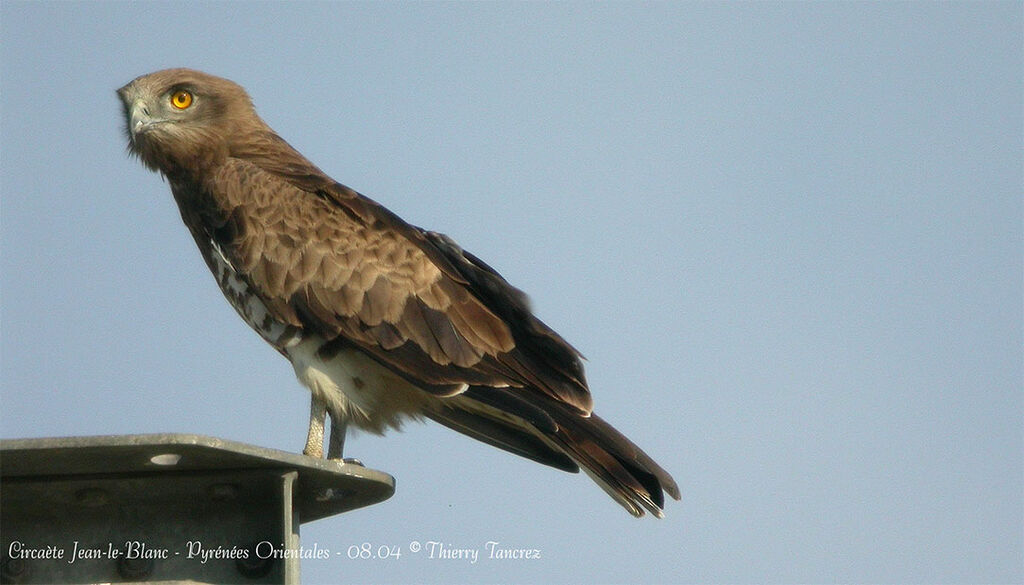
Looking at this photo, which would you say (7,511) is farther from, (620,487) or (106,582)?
(620,487)

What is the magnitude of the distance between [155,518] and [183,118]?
4448 millimetres

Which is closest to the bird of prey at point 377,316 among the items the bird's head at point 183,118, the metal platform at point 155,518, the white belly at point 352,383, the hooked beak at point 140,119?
the white belly at point 352,383

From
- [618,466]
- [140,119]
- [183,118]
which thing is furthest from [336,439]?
[140,119]

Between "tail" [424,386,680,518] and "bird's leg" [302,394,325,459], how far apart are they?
0.64 m

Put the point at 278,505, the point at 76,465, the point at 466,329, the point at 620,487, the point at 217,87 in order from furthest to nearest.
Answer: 1. the point at 217,87
2. the point at 466,329
3. the point at 620,487
4. the point at 278,505
5. the point at 76,465

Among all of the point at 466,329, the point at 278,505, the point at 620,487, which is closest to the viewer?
the point at 278,505

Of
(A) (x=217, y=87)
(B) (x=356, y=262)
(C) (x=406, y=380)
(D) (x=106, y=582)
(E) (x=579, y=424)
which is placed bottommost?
(D) (x=106, y=582)

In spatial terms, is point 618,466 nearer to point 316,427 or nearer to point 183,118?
point 316,427

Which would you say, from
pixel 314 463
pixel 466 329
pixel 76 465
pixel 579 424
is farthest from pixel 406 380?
pixel 76 465

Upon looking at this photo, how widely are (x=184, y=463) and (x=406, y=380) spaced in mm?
3022

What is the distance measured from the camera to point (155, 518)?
4.64m

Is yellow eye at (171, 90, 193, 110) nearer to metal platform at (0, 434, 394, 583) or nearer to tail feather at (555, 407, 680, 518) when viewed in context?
tail feather at (555, 407, 680, 518)

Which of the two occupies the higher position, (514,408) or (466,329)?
(466,329)

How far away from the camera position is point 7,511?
14.8 ft
